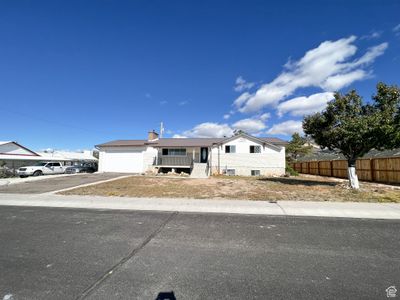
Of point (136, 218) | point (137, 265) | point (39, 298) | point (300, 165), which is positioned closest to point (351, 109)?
point (136, 218)

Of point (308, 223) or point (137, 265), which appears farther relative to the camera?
point (308, 223)

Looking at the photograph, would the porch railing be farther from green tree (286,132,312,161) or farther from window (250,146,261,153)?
green tree (286,132,312,161)

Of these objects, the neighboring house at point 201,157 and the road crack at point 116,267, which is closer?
the road crack at point 116,267

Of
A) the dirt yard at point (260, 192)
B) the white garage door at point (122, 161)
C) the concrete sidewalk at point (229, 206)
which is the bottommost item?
the concrete sidewalk at point (229, 206)

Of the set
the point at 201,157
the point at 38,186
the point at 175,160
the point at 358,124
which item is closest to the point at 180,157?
the point at 175,160

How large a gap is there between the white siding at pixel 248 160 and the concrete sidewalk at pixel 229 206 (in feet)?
57.8

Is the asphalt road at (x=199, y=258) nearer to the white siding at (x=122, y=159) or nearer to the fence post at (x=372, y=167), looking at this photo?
the fence post at (x=372, y=167)

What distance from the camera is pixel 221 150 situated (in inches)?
1138

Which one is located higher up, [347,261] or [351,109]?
[351,109]

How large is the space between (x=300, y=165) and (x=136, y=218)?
37.3 meters

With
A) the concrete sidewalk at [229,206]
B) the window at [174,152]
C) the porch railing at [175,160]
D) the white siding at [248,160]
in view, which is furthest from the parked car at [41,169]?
the white siding at [248,160]

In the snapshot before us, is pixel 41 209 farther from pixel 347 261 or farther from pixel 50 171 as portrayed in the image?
pixel 50 171

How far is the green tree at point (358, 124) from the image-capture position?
1391cm

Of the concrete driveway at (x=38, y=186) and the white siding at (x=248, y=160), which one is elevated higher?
the white siding at (x=248, y=160)
